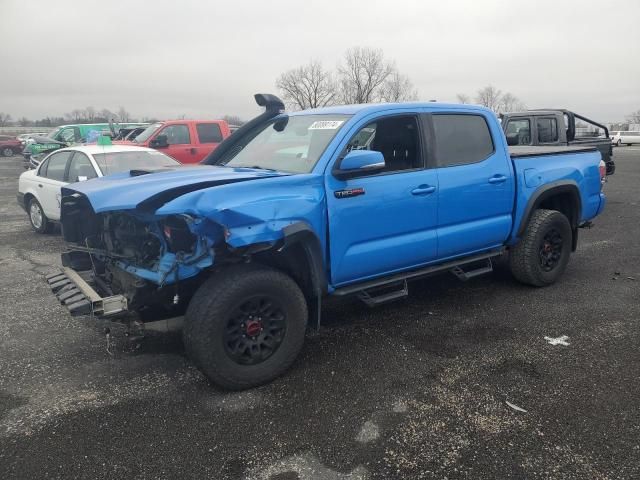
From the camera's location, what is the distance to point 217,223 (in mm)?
3121

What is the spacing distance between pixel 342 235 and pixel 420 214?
83cm

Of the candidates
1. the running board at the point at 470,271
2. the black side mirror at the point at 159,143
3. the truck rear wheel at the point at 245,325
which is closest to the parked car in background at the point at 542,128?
the running board at the point at 470,271

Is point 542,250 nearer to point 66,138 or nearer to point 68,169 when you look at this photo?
point 68,169

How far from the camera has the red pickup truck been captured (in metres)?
11.6

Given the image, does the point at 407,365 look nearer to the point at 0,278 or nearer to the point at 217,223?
the point at 217,223

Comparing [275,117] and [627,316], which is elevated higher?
[275,117]

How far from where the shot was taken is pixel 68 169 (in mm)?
8211

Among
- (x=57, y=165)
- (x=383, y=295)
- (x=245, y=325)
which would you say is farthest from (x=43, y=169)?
(x=383, y=295)

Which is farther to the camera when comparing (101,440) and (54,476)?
(101,440)

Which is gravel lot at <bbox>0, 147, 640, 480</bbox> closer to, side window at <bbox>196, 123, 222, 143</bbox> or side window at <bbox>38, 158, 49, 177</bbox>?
side window at <bbox>38, 158, 49, 177</bbox>

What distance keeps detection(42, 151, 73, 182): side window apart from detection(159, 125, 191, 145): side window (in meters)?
3.37

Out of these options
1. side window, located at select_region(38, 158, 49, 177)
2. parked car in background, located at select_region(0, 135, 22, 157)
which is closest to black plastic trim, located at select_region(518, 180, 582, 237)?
side window, located at select_region(38, 158, 49, 177)

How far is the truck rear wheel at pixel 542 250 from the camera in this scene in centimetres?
525

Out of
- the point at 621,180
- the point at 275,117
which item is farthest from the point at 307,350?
the point at 621,180
